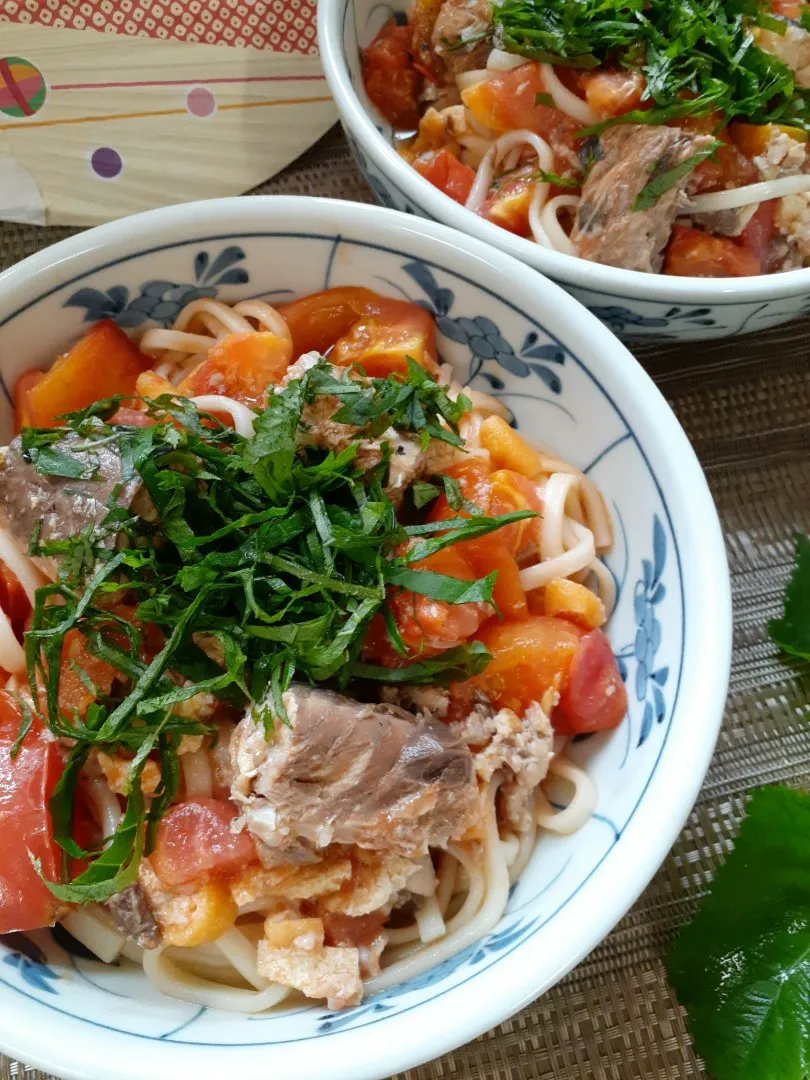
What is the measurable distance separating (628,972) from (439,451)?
1397 mm

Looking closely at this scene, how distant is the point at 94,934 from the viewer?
1937 mm

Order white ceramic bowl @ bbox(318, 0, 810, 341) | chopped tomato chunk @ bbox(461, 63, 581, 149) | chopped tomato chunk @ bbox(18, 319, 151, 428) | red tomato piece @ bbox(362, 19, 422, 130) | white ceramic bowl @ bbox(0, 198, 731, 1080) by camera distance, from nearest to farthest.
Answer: white ceramic bowl @ bbox(0, 198, 731, 1080) → chopped tomato chunk @ bbox(18, 319, 151, 428) → white ceramic bowl @ bbox(318, 0, 810, 341) → chopped tomato chunk @ bbox(461, 63, 581, 149) → red tomato piece @ bbox(362, 19, 422, 130)

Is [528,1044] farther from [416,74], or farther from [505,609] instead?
[416,74]

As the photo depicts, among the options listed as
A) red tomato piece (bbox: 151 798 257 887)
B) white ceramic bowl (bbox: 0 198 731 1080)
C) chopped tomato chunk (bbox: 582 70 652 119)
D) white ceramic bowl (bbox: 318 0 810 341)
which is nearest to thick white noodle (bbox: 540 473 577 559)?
white ceramic bowl (bbox: 0 198 731 1080)

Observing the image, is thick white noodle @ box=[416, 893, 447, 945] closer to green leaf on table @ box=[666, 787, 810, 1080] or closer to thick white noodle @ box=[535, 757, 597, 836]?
thick white noodle @ box=[535, 757, 597, 836]

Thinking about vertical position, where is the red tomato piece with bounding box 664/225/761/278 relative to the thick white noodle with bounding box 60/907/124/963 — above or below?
above

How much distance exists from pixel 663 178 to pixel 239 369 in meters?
1.28

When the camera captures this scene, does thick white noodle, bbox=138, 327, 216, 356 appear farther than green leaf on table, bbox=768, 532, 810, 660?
No

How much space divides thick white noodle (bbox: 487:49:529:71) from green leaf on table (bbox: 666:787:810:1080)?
217 cm

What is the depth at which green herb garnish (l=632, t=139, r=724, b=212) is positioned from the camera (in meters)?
2.49

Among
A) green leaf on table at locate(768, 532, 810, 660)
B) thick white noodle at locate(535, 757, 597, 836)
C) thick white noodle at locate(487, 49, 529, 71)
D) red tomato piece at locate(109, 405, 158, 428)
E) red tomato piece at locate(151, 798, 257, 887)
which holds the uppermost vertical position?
thick white noodle at locate(487, 49, 529, 71)

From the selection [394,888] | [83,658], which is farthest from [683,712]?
[83,658]

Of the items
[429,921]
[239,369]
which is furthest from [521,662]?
[239,369]

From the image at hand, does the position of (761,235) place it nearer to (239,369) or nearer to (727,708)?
(727,708)
